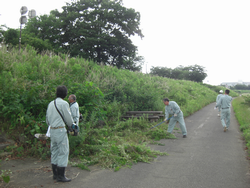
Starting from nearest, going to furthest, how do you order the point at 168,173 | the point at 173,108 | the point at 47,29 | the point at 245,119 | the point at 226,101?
the point at 168,173
the point at 173,108
the point at 226,101
the point at 245,119
the point at 47,29

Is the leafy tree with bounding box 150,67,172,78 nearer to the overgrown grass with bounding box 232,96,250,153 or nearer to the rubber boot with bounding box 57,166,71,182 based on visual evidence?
the overgrown grass with bounding box 232,96,250,153

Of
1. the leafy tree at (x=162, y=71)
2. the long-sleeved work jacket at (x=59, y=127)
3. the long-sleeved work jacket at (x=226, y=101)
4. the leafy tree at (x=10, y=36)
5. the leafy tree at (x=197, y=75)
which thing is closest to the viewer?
the long-sleeved work jacket at (x=59, y=127)

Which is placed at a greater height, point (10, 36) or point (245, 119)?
point (10, 36)

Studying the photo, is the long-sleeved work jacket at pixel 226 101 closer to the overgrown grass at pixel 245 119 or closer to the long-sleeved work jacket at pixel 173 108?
the overgrown grass at pixel 245 119

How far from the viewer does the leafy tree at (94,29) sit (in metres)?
29.1

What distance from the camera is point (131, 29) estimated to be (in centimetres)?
3167

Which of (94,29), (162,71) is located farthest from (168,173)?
(162,71)

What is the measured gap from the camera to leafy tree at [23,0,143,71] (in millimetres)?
29078

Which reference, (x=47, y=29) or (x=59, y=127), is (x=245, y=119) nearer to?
(x=59, y=127)

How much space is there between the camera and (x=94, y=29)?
29719 millimetres

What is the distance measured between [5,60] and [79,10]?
2367 cm

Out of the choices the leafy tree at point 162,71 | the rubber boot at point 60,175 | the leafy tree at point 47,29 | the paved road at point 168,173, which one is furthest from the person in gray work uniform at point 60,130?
the leafy tree at point 162,71

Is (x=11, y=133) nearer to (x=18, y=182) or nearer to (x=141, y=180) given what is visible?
(x=18, y=182)

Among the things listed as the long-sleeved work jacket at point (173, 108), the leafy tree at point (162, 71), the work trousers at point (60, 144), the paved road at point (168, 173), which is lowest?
the paved road at point (168, 173)
